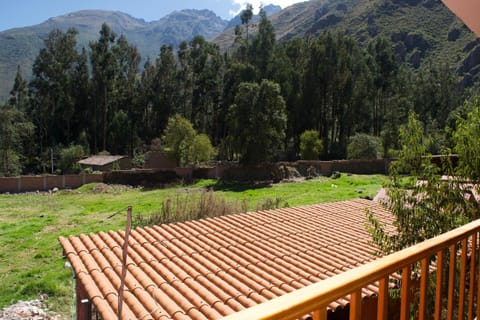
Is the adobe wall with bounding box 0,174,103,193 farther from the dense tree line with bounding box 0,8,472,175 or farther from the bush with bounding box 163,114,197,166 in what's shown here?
the dense tree line with bounding box 0,8,472,175

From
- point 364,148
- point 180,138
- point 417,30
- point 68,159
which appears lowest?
point 68,159

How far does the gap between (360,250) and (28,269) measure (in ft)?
32.6

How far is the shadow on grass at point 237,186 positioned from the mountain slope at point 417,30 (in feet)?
109

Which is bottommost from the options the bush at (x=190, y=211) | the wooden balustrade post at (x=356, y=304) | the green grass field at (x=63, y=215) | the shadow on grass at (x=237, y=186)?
the shadow on grass at (x=237, y=186)

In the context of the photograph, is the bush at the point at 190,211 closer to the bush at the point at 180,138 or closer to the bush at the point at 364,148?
the bush at the point at 180,138

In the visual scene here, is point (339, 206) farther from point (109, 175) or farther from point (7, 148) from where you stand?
point (7, 148)

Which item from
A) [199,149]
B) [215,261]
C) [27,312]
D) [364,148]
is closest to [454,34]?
[364,148]

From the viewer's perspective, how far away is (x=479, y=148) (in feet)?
15.3

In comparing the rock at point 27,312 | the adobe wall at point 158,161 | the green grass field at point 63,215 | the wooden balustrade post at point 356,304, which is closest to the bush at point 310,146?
the green grass field at point 63,215

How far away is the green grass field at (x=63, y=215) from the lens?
1125 cm

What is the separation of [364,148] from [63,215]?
2443cm

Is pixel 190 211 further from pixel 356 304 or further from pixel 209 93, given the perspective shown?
pixel 209 93

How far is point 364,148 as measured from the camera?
35.5 metres

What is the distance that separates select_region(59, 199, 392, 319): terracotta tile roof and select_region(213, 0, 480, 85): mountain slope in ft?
172
